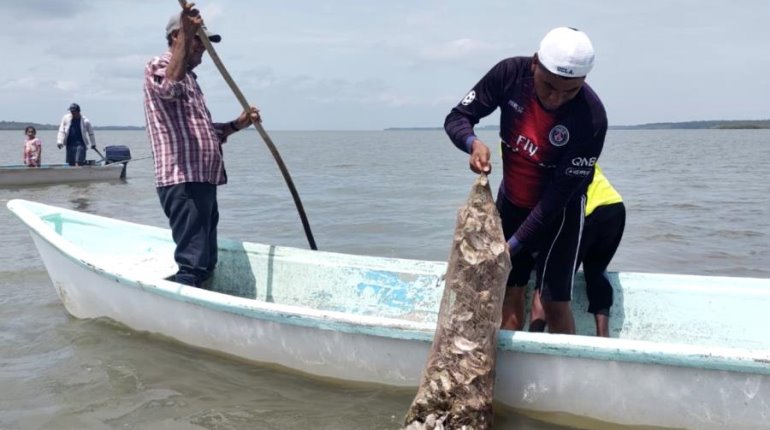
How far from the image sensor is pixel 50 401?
13.3 ft

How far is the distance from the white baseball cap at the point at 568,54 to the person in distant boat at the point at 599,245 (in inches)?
37.1

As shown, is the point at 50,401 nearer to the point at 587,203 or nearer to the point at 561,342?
the point at 561,342

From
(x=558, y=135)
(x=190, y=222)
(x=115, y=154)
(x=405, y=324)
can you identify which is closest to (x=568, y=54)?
(x=558, y=135)

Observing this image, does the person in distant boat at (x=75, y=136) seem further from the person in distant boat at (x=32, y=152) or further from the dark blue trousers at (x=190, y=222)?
the dark blue trousers at (x=190, y=222)

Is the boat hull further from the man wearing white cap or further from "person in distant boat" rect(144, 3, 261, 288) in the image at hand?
the man wearing white cap

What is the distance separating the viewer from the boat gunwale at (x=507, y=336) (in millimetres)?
2979

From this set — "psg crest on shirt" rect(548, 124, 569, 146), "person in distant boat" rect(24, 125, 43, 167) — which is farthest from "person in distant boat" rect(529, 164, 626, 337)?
"person in distant boat" rect(24, 125, 43, 167)

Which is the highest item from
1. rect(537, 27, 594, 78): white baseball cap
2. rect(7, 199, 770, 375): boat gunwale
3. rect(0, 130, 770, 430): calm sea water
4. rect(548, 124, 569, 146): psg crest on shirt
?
rect(537, 27, 594, 78): white baseball cap

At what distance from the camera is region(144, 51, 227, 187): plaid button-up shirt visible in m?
4.23

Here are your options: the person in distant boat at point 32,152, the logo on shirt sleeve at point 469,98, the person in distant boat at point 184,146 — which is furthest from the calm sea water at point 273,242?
the logo on shirt sleeve at point 469,98

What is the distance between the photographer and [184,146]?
432 centimetres

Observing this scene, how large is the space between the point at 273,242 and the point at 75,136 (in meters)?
7.36

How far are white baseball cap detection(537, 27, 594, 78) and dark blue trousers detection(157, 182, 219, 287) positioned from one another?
7.53ft

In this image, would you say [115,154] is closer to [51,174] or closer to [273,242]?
[51,174]
